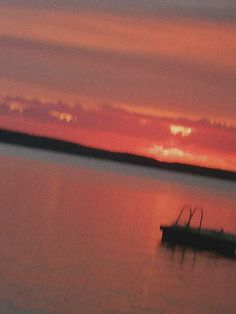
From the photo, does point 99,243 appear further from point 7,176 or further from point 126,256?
point 7,176

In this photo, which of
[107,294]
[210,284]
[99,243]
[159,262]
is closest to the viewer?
[107,294]

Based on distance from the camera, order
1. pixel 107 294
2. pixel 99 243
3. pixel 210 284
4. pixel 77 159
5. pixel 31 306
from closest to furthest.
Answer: pixel 31 306
pixel 107 294
pixel 210 284
pixel 99 243
pixel 77 159

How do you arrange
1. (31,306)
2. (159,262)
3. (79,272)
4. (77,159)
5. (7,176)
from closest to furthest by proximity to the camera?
(31,306), (79,272), (159,262), (7,176), (77,159)

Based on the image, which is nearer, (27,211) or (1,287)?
(1,287)

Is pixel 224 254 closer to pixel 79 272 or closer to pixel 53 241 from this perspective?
pixel 53 241

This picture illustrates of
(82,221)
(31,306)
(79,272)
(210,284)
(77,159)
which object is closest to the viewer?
(31,306)

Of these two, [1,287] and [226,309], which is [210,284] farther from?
[1,287]

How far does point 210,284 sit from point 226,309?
442cm

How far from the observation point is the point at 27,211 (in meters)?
47.3

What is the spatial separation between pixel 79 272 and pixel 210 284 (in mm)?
4997

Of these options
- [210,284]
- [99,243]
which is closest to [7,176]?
[99,243]

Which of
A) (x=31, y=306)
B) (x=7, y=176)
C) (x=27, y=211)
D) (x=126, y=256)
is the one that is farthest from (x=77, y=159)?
(x=31, y=306)

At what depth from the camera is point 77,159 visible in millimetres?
182750

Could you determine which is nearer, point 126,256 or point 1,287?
point 1,287
